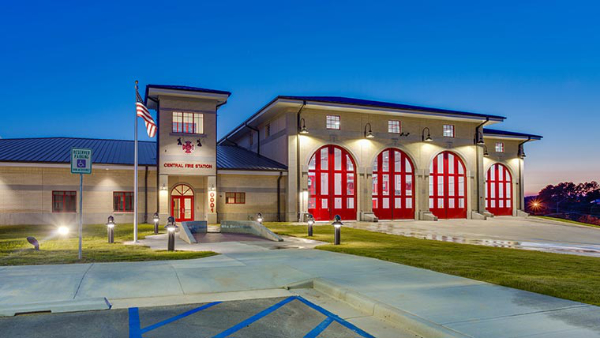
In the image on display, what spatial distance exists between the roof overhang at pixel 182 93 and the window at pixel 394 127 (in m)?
13.6

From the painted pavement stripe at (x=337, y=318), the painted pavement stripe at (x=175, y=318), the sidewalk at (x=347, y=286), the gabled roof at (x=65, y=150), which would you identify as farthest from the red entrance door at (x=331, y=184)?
the painted pavement stripe at (x=175, y=318)

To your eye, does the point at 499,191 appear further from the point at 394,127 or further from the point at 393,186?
the point at 394,127

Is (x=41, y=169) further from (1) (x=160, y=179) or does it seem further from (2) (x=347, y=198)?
(2) (x=347, y=198)

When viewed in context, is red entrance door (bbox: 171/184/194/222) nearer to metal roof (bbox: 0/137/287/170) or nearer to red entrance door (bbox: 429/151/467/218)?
metal roof (bbox: 0/137/287/170)

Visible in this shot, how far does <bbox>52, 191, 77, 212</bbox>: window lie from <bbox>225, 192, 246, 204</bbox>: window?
386 inches

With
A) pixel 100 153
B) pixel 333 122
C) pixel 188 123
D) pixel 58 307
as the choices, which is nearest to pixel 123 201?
pixel 100 153

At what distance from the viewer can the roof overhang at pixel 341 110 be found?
32.0m

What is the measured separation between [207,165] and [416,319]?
Result: 2580 cm

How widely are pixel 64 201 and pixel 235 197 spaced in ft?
36.2

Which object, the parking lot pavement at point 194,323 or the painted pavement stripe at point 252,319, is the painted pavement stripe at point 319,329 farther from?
the painted pavement stripe at point 252,319

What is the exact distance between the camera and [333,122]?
34188 millimetres

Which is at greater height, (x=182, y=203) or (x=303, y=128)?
(x=303, y=128)

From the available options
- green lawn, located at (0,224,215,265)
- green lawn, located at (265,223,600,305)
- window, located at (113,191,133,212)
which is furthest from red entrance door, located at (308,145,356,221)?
green lawn, located at (0,224,215,265)

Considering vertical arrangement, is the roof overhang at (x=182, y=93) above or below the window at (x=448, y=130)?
above
